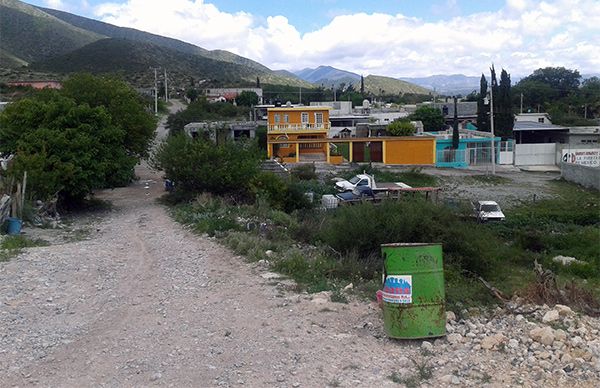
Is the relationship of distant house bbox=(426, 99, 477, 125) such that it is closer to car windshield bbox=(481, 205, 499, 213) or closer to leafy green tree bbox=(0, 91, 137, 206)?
car windshield bbox=(481, 205, 499, 213)

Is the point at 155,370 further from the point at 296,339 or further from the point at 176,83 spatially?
the point at 176,83

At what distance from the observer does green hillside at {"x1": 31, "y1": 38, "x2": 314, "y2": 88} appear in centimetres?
11175

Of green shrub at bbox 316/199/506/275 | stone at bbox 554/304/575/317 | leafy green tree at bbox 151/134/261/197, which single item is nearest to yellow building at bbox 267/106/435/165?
leafy green tree at bbox 151/134/261/197

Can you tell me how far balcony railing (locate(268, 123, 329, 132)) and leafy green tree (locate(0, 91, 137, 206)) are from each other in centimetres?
2841

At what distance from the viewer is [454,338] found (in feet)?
24.4

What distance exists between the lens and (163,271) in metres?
11.9

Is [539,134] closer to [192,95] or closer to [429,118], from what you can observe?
[429,118]

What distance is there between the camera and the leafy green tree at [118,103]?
101ft

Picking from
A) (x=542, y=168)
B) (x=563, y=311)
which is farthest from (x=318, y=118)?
(x=563, y=311)

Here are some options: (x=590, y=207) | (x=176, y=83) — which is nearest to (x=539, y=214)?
(x=590, y=207)

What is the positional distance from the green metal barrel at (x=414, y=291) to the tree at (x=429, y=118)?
6701 cm

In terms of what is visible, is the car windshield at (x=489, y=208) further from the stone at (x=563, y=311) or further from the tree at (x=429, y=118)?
the tree at (x=429, y=118)

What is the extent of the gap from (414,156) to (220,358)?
152 ft

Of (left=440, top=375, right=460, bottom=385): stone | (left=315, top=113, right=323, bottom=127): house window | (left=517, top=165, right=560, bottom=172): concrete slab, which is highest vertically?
(left=315, top=113, right=323, bottom=127): house window
